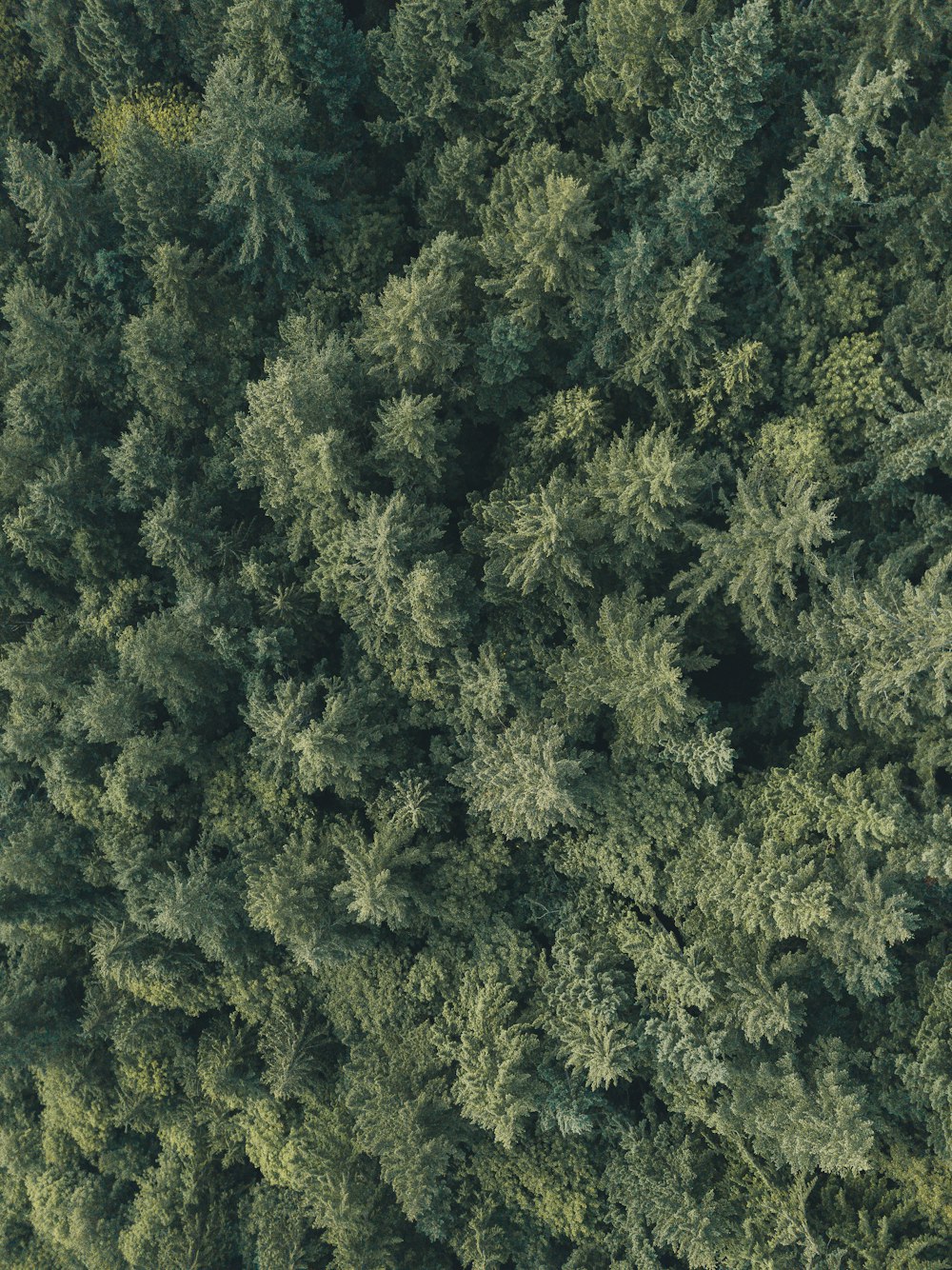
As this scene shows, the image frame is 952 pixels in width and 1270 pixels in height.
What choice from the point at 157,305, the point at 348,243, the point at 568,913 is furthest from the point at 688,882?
the point at 157,305

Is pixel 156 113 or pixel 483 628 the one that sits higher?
pixel 156 113

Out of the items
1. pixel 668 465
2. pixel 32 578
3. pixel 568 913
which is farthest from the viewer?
pixel 32 578

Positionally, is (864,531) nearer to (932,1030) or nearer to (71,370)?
(932,1030)

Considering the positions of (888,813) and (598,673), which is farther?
(598,673)

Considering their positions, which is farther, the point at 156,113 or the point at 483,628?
the point at 156,113

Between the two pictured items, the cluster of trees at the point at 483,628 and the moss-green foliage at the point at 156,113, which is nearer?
the cluster of trees at the point at 483,628

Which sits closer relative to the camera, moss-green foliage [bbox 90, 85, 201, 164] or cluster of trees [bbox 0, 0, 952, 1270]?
cluster of trees [bbox 0, 0, 952, 1270]

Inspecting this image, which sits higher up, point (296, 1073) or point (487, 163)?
point (487, 163)

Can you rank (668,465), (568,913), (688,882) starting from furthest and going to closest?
1. (568,913)
2. (688,882)
3. (668,465)
